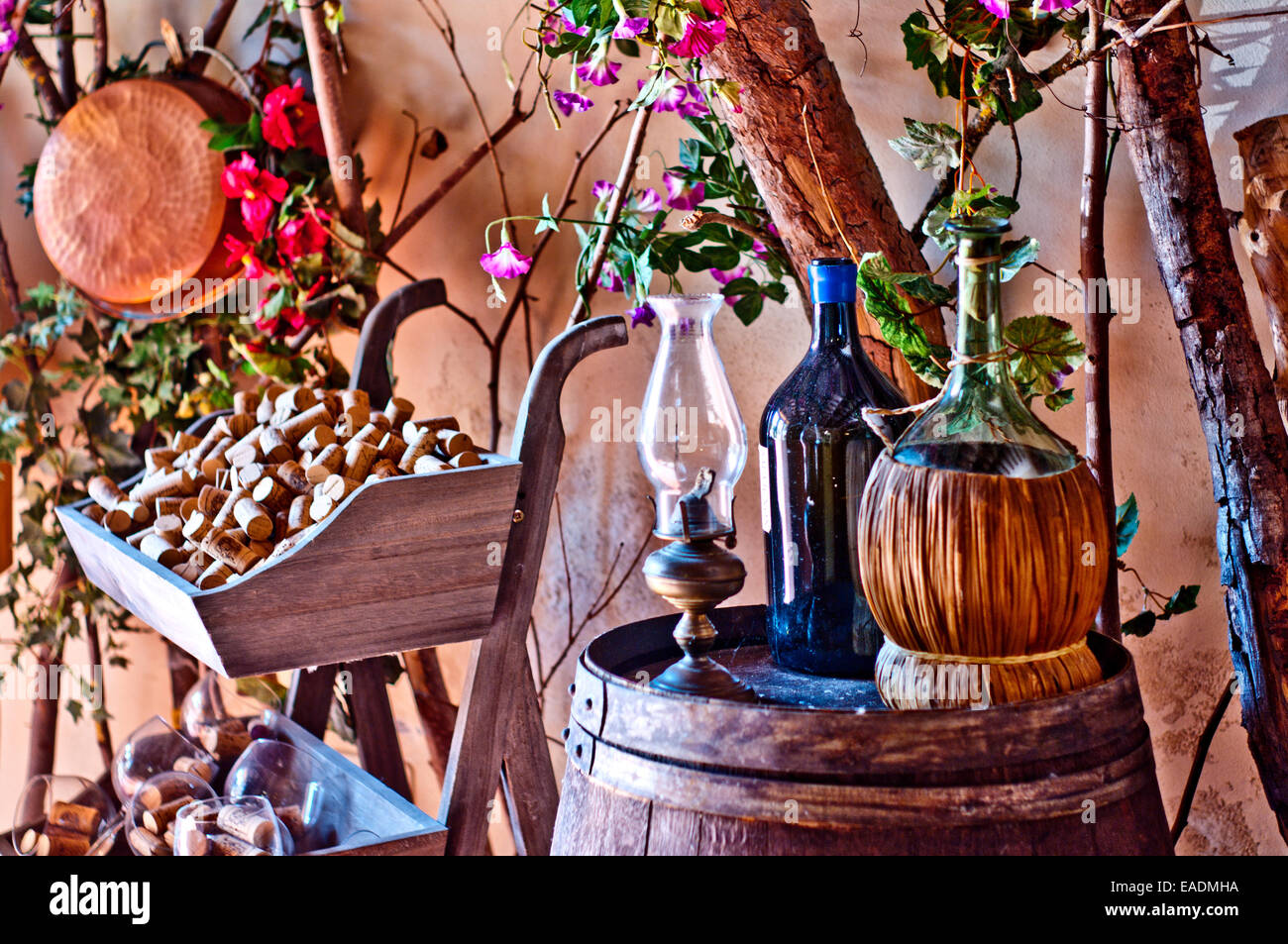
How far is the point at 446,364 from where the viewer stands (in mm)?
2020

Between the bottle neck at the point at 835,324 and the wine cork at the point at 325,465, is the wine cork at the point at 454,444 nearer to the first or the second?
the wine cork at the point at 325,465

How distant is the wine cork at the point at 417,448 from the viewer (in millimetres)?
1244

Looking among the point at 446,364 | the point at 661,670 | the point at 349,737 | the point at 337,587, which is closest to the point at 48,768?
the point at 349,737

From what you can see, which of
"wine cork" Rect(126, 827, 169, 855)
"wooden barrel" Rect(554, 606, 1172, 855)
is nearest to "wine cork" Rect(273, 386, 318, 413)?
"wine cork" Rect(126, 827, 169, 855)

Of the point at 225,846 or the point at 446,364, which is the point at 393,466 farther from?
the point at 446,364

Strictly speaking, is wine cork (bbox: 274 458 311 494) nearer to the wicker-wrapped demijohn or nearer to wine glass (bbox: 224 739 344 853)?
wine glass (bbox: 224 739 344 853)

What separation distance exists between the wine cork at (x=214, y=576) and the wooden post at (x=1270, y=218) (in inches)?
39.9

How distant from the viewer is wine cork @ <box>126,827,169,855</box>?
1259 mm

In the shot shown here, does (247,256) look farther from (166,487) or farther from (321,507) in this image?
(321,507)

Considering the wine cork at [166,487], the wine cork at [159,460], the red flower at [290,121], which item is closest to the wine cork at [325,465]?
the wine cork at [166,487]

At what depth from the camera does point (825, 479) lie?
989 mm

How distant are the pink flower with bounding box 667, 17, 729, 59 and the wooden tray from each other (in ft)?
1.49
